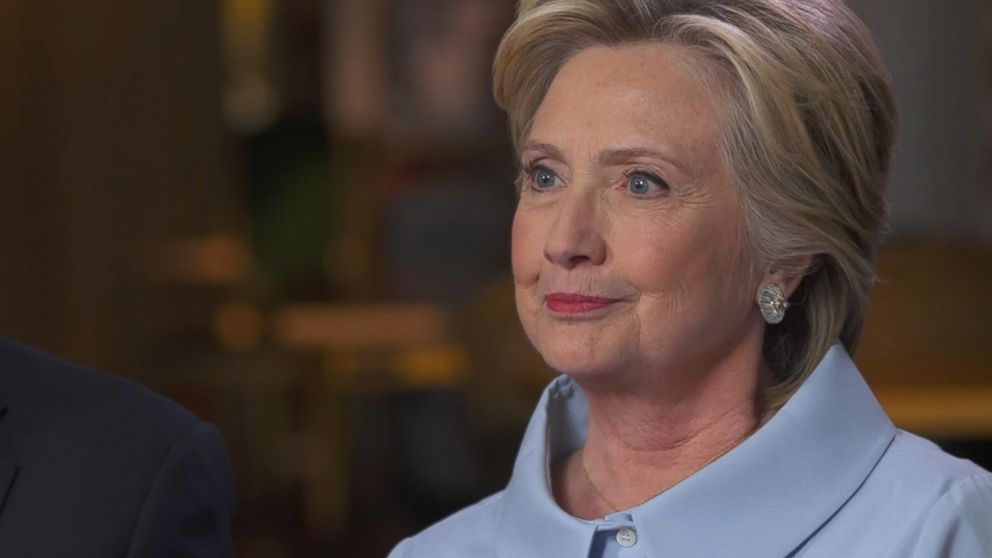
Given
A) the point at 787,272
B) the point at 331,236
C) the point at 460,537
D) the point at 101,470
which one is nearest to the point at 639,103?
the point at 787,272

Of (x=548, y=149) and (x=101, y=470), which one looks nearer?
(x=548, y=149)

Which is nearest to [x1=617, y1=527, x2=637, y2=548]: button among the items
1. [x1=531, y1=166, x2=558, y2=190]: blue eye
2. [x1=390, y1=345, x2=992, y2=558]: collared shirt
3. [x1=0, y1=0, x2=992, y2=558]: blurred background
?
[x1=390, y1=345, x2=992, y2=558]: collared shirt

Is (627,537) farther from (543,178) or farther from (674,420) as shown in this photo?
(543,178)

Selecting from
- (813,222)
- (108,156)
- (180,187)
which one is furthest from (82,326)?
(813,222)

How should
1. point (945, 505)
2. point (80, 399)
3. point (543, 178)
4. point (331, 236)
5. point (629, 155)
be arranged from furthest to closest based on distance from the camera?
1. point (331, 236)
2. point (80, 399)
3. point (543, 178)
4. point (629, 155)
5. point (945, 505)

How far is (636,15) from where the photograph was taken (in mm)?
2080

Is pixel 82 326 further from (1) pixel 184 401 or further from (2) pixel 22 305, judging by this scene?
(1) pixel 184 401

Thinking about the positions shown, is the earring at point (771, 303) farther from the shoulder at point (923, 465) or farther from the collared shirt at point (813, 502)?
the shoulder at point (923, 465)

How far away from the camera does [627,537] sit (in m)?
2.06

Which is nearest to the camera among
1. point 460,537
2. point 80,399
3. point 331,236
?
point 460,537

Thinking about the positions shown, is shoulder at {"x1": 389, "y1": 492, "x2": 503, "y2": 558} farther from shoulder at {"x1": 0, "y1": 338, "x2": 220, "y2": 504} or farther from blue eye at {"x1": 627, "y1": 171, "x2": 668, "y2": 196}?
blue eye at {"x1": 627, "y1": 171, "x2": 668, "y2": 196}

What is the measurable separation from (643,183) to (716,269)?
0.41ft

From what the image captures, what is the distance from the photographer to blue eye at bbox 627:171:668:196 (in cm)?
202

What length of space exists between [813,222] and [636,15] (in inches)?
12.2
